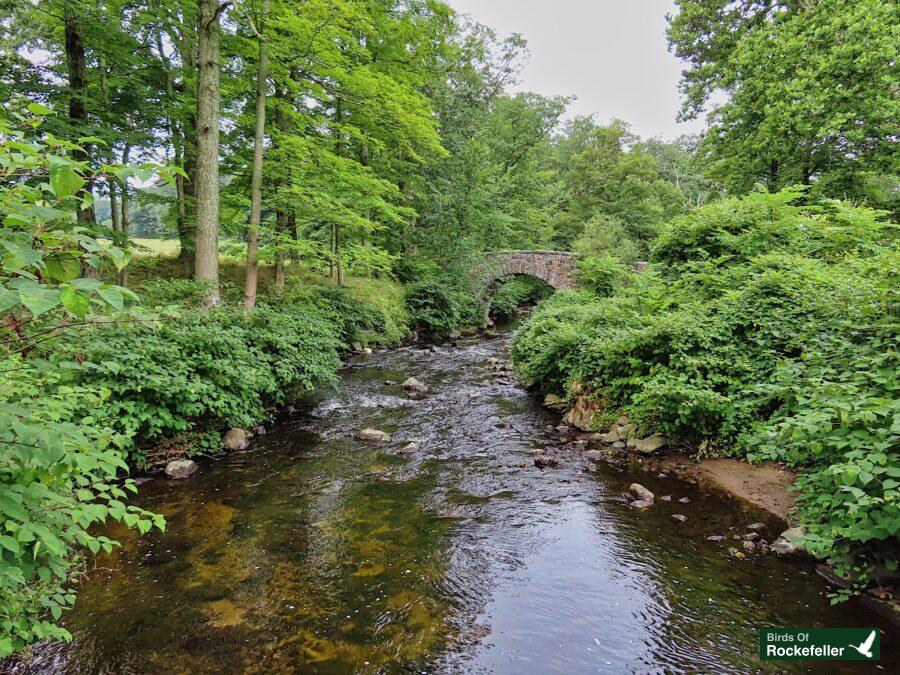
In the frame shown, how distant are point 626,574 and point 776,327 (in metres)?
3.90

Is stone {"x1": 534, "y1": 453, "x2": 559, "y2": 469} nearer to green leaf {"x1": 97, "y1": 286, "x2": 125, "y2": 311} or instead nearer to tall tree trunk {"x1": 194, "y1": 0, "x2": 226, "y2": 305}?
green leaf {"x1": 97, "y1": 286, "x2": 125, "y2": 311}

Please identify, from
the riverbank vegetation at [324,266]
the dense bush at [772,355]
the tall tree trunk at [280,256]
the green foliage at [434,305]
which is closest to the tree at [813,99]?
the riverbank vegetation at [324,266]

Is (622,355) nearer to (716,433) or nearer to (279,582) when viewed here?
Answer: (716,433)

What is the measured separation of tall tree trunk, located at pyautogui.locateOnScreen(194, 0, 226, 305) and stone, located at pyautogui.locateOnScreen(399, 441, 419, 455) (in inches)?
162

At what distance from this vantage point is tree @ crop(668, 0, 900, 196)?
1023cm

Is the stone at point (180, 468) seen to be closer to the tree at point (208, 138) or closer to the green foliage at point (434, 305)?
the tree at point (208, 138)

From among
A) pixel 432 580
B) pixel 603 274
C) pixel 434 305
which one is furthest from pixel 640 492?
pixel 434 305

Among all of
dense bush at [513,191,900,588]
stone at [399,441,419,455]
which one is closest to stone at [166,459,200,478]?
stone at [399,441,419,455]

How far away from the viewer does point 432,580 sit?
3770mm

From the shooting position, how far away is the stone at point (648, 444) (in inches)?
245

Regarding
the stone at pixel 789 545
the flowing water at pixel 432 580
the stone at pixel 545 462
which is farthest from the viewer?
the stone at pixel 545 462

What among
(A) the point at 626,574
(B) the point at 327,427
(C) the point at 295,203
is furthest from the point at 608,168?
(A) the point at 626,574

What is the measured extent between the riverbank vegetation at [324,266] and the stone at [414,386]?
182 centimetres

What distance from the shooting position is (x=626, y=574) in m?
3.86
